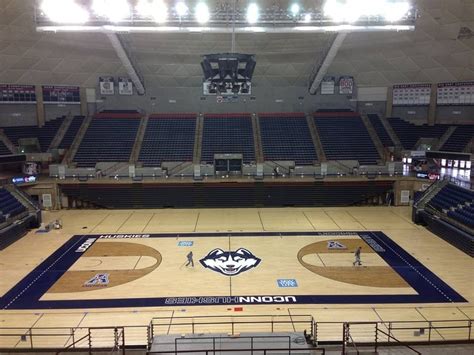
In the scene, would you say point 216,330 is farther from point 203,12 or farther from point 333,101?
point 333,101

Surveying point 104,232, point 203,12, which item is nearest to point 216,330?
point 104,232

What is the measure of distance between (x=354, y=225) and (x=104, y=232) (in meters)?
16.0

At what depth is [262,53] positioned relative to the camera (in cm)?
3475

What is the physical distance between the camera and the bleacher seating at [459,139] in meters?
34.3

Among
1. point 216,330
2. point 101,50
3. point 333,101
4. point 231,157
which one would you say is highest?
point 101,50

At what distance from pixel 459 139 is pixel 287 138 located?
1469 centimetres

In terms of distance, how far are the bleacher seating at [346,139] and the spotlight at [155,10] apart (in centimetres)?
1861

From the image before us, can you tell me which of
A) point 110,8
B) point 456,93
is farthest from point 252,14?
point 456,93

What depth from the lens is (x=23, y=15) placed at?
2538cm

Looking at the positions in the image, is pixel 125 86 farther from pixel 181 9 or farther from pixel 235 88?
pixel 235 88

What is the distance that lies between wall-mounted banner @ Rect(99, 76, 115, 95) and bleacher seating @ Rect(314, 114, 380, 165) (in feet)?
65.8

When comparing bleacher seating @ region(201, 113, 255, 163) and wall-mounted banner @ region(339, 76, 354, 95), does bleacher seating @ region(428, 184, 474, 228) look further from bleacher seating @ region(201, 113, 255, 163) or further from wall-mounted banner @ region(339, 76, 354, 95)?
Answer: wall-mounted banner @ region(339, 76, 354, 95)

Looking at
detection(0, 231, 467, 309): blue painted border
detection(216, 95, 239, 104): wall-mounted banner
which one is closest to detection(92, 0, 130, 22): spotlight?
detection(0, 231, 467, 309): blue painted border

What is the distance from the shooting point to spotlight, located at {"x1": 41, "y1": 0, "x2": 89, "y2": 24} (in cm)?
2247
